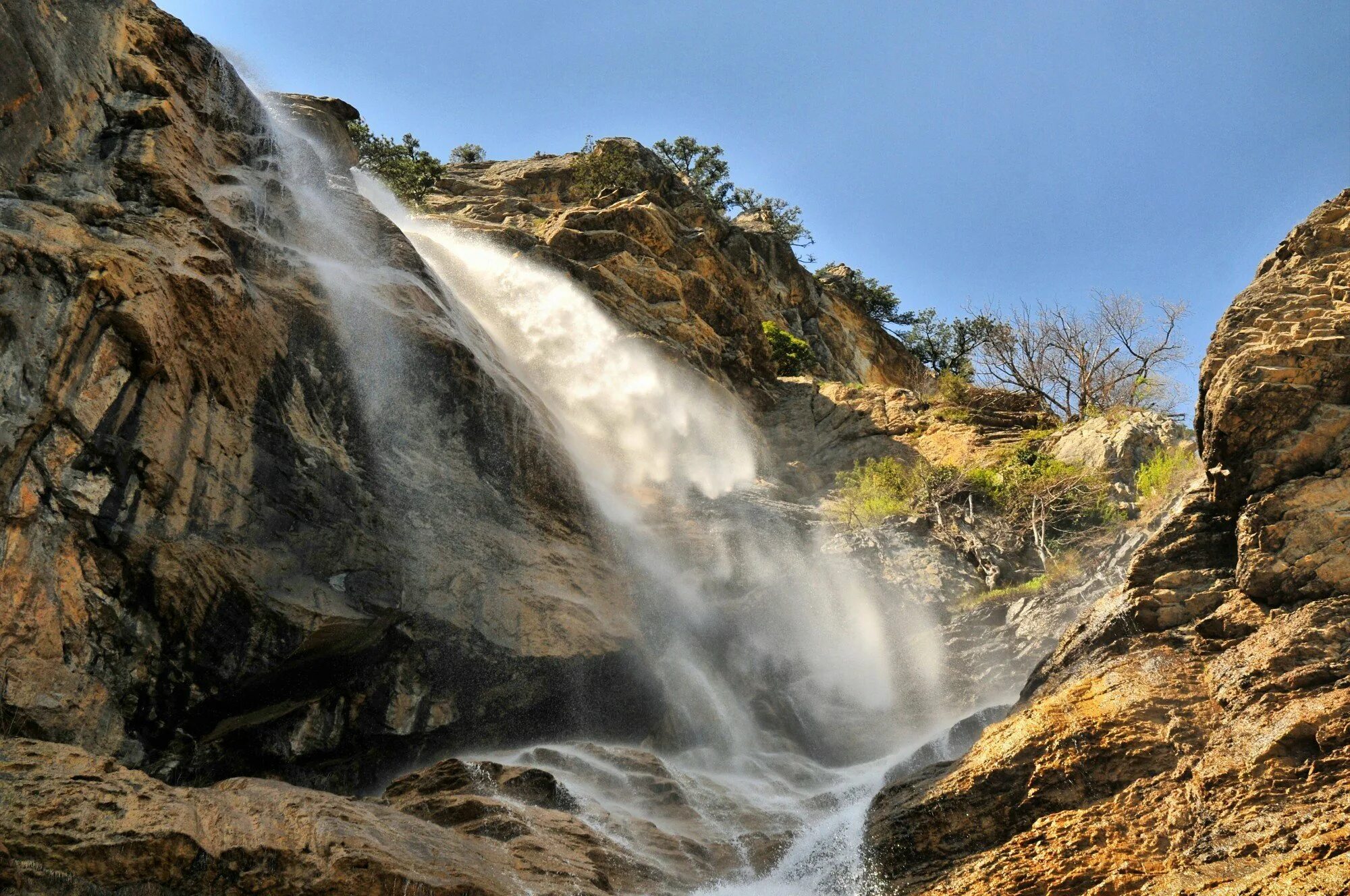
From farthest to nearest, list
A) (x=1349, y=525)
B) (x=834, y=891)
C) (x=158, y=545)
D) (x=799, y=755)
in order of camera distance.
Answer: (x=799, y=755) → (x=158, y=545) → (x=834, y=891) → (x=1349, y=525)

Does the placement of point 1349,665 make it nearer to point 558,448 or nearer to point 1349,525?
point 1349,525

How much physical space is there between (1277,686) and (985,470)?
17935 millimetres

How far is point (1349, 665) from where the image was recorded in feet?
25.0

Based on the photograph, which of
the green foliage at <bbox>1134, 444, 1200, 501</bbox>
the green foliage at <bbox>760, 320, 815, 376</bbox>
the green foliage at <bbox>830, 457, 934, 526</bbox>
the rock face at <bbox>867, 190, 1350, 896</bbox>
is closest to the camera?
the rock face at <bbox>867, 190, 1350, 896</bbox>

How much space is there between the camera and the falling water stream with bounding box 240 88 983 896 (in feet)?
47.6

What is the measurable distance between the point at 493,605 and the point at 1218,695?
10.3m

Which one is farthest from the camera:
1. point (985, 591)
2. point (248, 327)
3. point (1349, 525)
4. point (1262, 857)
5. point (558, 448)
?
point (985, 591)

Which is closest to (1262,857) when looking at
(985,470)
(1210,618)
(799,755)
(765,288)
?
(1210,618)

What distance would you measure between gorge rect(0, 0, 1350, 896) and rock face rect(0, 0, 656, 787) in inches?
2.3

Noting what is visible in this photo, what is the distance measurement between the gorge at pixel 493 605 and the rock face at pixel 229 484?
0.06 m

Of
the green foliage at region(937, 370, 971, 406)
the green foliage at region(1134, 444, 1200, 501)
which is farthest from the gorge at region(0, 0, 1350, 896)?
the green foliage at region(937, 370, 971, 406)

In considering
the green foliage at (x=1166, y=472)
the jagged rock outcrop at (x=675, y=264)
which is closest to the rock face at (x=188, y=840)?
the green foliage at (x=1166, y=472)

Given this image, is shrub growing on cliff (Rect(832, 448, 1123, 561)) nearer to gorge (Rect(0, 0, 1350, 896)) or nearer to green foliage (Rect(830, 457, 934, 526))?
green foliage (Rect(830, 457, 934, 526))

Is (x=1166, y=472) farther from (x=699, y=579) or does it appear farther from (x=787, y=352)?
(x=787, y=352)
